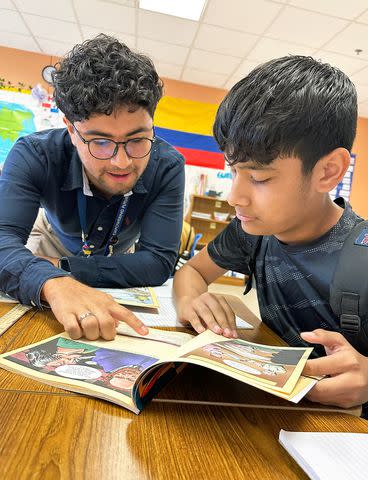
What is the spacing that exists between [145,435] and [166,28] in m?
4.60

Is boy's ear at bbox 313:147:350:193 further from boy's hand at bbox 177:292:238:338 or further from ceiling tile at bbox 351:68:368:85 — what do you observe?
ceiling tile at bbox 351:68:368:85

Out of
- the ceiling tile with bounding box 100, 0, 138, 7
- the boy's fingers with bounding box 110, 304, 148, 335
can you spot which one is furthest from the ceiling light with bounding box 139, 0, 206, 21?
the boy's fingers with bounding box 110, 304, 148, 335

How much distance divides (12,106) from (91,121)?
5.13 m

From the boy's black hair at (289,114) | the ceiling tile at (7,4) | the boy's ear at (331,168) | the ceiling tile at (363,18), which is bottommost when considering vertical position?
the boy's ear at (331,168)

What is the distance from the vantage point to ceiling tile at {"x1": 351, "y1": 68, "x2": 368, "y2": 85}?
4677mm

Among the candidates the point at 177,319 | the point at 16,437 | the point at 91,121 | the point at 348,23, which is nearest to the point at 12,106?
the point at 348,23

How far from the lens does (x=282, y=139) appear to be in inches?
32.4

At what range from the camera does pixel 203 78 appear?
18.6 ft

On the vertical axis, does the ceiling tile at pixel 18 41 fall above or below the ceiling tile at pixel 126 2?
below

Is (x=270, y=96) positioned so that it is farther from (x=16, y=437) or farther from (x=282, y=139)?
(x=16, y=437)

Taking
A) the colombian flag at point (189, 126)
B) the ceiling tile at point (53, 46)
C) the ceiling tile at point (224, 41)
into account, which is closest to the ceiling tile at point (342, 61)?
the ceiling tile at point (224, 41)

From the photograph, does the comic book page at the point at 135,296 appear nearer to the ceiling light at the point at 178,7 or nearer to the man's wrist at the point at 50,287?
the man's wrist at the point at 50,287

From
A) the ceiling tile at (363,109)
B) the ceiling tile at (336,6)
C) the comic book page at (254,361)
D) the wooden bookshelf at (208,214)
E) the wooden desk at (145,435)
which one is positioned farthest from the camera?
the wooden bookshelf at (208,214)

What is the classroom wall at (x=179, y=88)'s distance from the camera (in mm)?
5402
